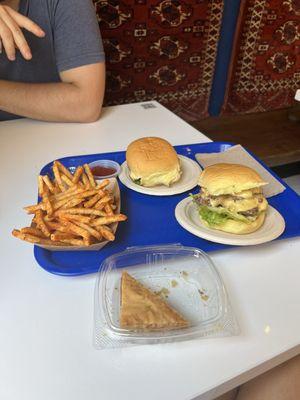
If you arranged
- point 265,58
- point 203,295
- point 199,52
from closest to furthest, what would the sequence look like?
point 203,295, point 199,52, point 265,58

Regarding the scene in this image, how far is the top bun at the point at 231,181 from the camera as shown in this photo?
117cm

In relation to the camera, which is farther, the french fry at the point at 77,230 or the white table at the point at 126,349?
the french fry at the point at 77,230

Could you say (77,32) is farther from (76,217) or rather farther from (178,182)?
(76,217)

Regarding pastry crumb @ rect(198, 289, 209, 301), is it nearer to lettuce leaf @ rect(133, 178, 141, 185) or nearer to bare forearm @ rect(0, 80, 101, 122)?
lettuce leaf @ rect(133, 178, 141, 185)

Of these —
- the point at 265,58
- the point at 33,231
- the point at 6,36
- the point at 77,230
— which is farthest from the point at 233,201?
the point at 265,58

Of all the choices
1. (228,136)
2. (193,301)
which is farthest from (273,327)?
(228,136)

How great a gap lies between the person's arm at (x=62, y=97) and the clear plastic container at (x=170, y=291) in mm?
1024

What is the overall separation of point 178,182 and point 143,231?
311 millimetres

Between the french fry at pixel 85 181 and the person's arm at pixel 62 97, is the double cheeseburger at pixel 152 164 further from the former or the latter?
the person's arm at pixel 62 97

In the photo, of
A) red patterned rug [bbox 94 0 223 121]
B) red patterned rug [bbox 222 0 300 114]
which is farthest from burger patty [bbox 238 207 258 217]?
red patterned rug [bbox 222 0 300 114]

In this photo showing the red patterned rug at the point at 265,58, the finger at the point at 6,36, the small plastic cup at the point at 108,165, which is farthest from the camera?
the red patterned rug at the point at 265,58

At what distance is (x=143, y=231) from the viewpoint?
3.90 feet

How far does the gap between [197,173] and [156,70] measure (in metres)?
1.95

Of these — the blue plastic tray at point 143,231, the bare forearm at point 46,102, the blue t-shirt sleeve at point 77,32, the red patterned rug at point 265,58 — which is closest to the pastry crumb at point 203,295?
the blue plastic tray at point 143,231
